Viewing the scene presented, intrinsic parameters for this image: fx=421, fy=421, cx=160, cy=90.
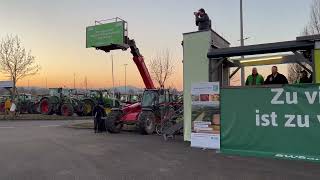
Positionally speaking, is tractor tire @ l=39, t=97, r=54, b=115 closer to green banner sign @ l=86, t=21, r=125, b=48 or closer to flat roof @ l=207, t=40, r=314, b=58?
green banner sign @ l=86, t=21, r=125, b=48

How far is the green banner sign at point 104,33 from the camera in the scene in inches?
1153

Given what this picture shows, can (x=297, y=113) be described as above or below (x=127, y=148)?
above

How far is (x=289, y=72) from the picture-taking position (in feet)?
149

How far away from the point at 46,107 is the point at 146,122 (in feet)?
72.5

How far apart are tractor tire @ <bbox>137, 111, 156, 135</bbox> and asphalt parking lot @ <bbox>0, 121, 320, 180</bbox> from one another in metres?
4.61

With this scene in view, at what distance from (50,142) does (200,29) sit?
7.12 m

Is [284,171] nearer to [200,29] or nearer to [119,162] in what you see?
[119,162]

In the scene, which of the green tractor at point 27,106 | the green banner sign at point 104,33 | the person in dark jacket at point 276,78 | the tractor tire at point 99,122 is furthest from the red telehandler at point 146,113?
the green tractor at point 27,106

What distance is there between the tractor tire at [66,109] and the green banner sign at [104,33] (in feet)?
23.0

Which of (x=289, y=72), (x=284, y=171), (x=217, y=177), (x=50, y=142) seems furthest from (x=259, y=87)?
(x=289, y=72)

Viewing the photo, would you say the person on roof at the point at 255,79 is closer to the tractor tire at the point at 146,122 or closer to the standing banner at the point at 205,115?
the standing banner at the point at 205,115

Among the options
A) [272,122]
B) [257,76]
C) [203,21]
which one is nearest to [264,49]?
[257,76]

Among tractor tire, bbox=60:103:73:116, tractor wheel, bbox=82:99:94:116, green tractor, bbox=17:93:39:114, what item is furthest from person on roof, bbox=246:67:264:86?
green tractor, bbox=17:93:39:114

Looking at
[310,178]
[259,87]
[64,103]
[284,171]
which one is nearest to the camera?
[310,178]
